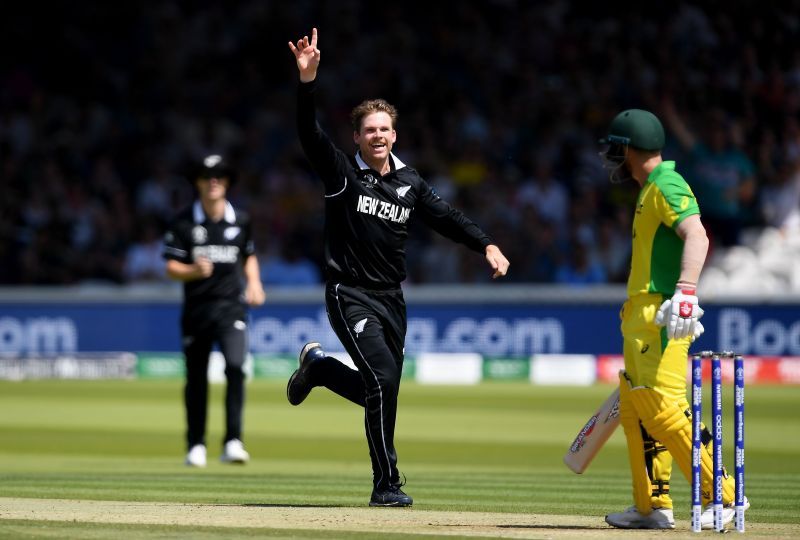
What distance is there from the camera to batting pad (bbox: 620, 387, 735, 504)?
20.2 feet

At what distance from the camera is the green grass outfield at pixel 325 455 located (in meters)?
7.44

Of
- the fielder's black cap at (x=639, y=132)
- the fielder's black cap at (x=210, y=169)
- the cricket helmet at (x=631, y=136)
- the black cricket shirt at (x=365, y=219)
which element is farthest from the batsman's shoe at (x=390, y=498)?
the fielder's black cap at (x=210, y=169)

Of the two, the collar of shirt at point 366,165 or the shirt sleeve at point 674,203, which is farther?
the collar of shirt at point 366,165

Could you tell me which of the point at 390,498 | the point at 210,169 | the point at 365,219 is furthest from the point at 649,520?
the point at 210,169

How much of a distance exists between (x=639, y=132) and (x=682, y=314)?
95cm

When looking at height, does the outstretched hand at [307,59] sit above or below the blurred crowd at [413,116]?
below

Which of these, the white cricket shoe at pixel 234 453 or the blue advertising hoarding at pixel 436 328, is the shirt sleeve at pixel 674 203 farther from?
the blue advertising hoarding at pixel 436 328

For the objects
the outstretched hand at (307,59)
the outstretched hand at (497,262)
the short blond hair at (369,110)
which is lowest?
the outstretched hand at (497,262)

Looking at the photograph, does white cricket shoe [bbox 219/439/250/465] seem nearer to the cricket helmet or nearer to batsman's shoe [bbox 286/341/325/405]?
batsman's shoe [bbox 286/341/325/405]

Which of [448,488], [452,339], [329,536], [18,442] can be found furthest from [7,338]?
[329,536]

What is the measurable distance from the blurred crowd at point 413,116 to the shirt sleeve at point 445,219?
1064cm

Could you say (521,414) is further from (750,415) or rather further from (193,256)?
(193,256)

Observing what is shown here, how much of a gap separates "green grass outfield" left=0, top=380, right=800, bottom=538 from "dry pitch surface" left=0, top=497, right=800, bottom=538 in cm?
8

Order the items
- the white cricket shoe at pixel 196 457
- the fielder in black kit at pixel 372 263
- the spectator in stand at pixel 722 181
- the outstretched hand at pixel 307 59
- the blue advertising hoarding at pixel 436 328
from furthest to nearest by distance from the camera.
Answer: the spectator in stand at pixel 722 181 → the blue advertising hoarding at pixel 436 328 → the white cricket shoe at pixel 196 457 → the fielder in black kit at pixel 372 263 → the outstretched hand at pixel 307 59
